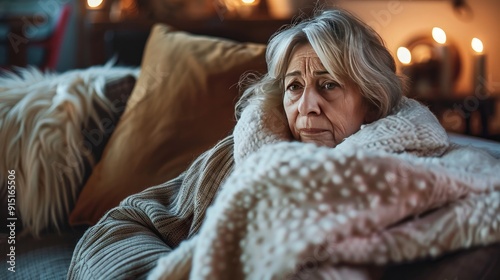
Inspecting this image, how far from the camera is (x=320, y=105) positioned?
3.27 ft

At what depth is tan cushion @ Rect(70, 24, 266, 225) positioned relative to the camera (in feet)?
4.44

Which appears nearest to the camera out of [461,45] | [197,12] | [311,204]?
[311,204]

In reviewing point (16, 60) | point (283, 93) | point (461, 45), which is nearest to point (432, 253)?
point (283, 93)

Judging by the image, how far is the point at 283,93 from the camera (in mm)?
1123

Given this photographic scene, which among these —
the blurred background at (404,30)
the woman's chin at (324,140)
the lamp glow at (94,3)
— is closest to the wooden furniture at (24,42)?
the blurred background at (404,30)

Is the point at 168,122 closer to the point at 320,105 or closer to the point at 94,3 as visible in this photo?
the point at 320,105

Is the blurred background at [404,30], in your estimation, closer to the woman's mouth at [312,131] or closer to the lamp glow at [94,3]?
the lamp glow at [94,3]

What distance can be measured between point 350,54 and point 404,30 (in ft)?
6.54

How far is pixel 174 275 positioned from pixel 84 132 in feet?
2.44

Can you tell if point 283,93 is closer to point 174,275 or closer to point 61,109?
point 174,275

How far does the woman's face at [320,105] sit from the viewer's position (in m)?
1.00

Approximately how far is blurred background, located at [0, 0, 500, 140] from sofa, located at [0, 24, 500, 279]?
1001 millimetres

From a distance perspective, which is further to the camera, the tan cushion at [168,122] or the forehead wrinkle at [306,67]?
the tan cushion at [168,122]

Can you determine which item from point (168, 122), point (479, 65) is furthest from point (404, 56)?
point (168, 122)
